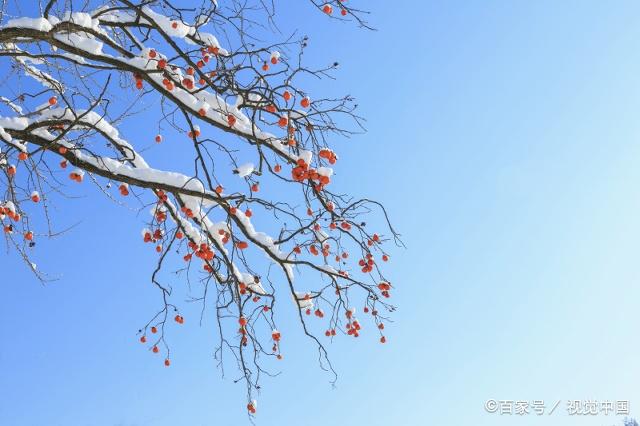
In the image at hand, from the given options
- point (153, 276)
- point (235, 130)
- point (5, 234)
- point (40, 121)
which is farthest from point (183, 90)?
point (5, 234)

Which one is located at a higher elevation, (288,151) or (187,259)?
(288,151)

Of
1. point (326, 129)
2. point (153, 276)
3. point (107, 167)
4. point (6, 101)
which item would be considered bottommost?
point (153, 276)

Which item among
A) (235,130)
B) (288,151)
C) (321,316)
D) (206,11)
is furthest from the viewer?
(321,316)

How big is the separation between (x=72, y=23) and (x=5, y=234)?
1.68 m

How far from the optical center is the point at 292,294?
450 centimetres

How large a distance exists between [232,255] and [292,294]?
82 centimetres

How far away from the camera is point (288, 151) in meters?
3.84

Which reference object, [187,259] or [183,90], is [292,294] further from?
[183,90]

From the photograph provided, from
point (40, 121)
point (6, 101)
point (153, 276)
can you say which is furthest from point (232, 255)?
point (6, 101)

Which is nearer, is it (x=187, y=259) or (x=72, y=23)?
(x=72, y=23)

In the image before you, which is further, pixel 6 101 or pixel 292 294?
pixel 6 101

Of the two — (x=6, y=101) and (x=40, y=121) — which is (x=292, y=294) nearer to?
(x=40, y=121)

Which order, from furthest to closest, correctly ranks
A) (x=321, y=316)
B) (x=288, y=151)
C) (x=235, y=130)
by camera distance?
(x=321, y=316), (x=288, y=151), (x=235, y=130)

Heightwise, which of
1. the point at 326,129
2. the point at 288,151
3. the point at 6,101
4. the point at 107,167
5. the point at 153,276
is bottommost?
the point at 153,276
